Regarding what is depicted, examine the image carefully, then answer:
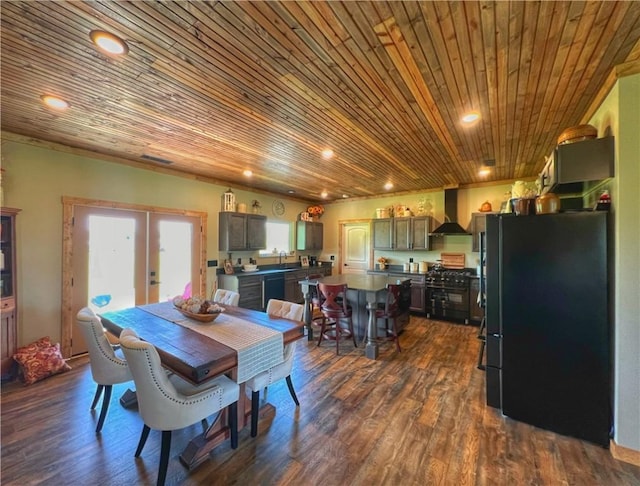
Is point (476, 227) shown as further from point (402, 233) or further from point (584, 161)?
point (584, 161)

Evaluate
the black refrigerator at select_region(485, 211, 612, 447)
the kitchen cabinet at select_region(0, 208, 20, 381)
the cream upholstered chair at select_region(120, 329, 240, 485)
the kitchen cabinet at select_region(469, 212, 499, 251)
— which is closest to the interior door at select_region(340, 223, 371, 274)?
the kitchen cabinet at select_region(469, 212, 499, 251)

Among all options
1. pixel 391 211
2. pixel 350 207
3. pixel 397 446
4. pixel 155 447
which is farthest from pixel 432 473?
pixel 350 207

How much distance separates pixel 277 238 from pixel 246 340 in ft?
15.6

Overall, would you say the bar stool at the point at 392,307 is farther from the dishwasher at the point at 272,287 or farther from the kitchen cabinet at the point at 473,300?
the dishwasher at the point at 272,287

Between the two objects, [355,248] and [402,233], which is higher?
[402,233]

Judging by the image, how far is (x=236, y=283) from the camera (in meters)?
5.09

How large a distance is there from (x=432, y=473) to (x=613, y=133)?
277cm

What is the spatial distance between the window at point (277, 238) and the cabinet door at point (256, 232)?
0.47 metres

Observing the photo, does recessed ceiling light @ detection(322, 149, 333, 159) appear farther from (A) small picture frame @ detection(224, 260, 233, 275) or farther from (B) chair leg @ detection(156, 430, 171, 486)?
(B) chair leg @ detection(156, 430, 171, 486)

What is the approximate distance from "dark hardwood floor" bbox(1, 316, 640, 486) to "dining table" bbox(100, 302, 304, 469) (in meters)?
0.12

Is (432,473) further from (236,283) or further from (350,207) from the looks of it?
(350,207)

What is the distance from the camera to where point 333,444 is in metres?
2.02

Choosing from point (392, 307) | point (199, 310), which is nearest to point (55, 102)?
point (199, 310)

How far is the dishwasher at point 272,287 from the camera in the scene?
220 inches
